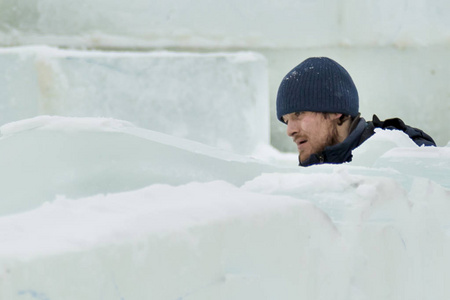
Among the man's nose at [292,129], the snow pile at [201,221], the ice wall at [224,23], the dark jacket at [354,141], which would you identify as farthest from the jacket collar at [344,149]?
the ice wall at [224,23]

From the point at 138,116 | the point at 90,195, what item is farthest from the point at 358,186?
the point at 138,116

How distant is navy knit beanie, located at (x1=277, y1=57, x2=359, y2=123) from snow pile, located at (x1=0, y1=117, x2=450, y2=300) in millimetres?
697

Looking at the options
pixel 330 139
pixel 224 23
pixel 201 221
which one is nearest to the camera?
pixel 201 221

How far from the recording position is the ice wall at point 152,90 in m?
1.75

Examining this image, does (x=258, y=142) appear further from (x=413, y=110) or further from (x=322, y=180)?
(x=322, y=180)

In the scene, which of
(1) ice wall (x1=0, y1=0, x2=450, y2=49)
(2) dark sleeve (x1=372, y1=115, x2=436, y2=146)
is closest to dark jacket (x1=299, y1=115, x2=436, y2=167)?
(2) dark sleeve (x1=372, y1=115, x2=436, y2=146)

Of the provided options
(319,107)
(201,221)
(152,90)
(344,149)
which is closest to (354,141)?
(344,149)

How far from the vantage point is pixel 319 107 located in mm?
1427

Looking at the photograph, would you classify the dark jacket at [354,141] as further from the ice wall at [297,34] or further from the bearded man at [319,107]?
the ice wall at [297,34]

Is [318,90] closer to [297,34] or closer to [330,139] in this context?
[330,139]

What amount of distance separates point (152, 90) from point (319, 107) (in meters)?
0.65

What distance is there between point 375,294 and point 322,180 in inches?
3.9

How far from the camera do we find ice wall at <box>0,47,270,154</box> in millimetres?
1755

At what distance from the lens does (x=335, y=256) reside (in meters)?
0.54
